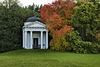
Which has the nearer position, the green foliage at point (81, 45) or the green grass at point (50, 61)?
the green grass at point (50, 61)

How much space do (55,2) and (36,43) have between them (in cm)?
1014

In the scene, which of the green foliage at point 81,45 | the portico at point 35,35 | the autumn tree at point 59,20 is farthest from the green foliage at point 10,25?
the green foliage at point 81,45

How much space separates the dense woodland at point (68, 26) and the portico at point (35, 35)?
2.20m

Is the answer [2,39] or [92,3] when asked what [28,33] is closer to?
[2,39]

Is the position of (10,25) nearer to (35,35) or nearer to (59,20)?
(35,35)

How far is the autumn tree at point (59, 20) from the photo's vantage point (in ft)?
83.8

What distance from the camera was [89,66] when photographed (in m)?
12.5

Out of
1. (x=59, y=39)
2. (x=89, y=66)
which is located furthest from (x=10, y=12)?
(x=89, y=66)

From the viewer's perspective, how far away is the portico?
30.3 metres

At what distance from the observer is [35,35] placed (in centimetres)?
3266

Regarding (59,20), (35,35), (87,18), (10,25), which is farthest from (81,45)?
(10,25)

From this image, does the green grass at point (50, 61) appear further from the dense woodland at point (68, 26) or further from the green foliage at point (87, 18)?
the green foliage at point (87, 18)

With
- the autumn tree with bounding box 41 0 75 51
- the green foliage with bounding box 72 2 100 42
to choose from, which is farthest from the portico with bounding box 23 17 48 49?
the green foliage with bounding box 72 2 100 42

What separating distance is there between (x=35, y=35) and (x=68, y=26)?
9.44 m
